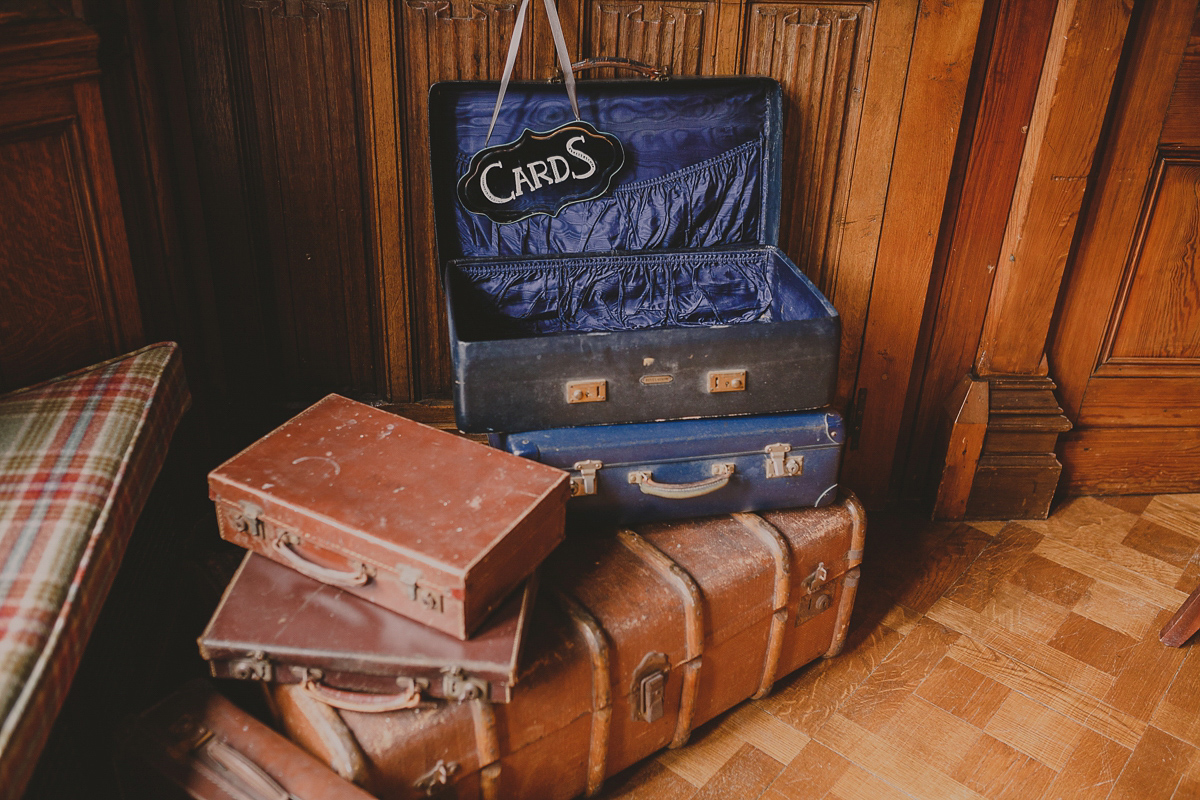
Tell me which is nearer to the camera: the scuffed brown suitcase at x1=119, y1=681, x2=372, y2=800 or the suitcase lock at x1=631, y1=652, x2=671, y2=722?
the scuffed brown suitcase at x1=119, y1=681, x2=372, y2=800

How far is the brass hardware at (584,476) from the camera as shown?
66.9 inches

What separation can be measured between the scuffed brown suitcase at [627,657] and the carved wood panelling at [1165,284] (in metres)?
1.12

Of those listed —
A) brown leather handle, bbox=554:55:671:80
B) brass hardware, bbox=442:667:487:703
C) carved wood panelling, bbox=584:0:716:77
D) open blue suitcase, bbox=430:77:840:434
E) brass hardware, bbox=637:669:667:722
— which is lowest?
brass hardware, bbox=637:669:667:722

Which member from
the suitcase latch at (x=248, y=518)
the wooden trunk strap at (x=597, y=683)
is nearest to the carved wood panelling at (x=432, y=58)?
the suitcase latch at (x=248, y=518)

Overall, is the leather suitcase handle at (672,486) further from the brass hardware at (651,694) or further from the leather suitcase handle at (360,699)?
the leather suitcase handle at (360,699)

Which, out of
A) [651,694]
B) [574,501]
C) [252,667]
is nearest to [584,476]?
[574,501]

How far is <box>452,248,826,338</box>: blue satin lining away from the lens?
2043 millimetres

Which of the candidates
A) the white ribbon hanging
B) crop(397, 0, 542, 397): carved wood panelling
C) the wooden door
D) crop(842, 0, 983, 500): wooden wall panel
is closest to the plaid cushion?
crop(397, 0, 542, 397): carved wood panelling

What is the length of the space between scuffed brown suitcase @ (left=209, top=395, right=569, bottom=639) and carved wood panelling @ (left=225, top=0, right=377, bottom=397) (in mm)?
540

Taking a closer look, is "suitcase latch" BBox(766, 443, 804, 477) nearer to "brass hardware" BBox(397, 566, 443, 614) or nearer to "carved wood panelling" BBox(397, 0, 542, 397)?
"brass hardware" BBox(397, 566, 443, 614)

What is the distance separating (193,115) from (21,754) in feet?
4.21

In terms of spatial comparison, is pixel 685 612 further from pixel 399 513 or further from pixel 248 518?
pixel 248 518

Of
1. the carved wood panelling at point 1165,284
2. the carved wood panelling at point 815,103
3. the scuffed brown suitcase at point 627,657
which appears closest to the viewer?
the scuffed brown suitcase at point 627,657

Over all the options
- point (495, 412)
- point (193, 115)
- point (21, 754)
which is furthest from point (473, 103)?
point (21, 754)
